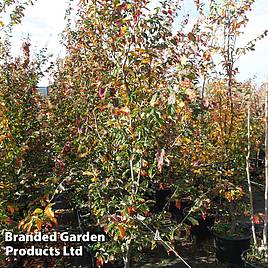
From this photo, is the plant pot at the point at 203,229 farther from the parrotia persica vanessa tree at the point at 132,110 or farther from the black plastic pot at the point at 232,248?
the parrotia persica vanessa tree at the point at 132,110

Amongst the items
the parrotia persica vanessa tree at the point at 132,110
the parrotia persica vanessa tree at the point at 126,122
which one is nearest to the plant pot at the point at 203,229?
the parrotia persica vanessa tree at the point at 126,122

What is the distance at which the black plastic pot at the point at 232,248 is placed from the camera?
3822 mm

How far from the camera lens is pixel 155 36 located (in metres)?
2.61

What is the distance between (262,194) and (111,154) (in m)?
5.11

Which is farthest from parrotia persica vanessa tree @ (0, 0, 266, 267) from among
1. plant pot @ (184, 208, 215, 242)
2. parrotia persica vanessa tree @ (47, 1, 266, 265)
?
plant pot @ (184, 208, 215, 242)

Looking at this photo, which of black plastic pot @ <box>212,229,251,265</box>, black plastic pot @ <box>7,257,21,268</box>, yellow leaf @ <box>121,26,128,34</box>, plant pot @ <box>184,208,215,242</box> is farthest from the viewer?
plant pot @ <box>184,208,215,242</box>

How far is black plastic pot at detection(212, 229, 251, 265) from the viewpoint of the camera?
3.82 metres

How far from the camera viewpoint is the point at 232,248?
12.6 feet

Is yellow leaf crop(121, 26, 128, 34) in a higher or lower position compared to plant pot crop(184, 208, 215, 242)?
higher

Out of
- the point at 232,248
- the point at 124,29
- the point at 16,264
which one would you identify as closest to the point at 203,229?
the point at 232,248

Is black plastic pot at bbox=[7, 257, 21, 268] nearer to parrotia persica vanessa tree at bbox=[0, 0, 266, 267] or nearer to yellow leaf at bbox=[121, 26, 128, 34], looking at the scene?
parrotia persica vanessa tree at bbox=[0, 0, 266, 267]

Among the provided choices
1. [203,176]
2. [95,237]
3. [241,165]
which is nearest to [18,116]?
[95,237]

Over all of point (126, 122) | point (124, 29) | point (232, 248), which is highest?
point (124, 29)

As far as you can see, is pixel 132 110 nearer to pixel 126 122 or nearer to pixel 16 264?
pixel 126 122
